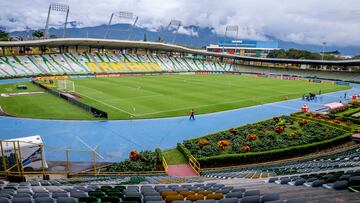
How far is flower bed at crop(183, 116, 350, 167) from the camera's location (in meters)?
21.5

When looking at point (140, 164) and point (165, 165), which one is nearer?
point (140, 164)

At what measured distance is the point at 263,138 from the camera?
79.8 ft

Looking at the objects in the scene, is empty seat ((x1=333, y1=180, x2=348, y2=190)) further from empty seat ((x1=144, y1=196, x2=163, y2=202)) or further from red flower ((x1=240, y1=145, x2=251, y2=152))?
red flower ((x1=240, y1=145, x2=251, y2=152))

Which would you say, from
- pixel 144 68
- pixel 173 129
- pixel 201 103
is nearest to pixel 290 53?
pixel 144 68

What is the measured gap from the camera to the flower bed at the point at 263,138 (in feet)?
70.4

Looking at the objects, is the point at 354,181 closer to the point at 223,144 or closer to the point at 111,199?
the point at 111,199

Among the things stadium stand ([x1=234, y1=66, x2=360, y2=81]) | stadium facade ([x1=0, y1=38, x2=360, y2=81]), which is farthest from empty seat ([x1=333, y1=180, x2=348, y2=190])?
stadium stand ([x1=234, y1=66, x2=360, y2=81])

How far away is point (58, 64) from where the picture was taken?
79.1m

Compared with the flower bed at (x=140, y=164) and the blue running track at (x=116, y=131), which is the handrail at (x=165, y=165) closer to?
the flower bed at (x=140, y=164)

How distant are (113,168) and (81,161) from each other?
3219 millimetres

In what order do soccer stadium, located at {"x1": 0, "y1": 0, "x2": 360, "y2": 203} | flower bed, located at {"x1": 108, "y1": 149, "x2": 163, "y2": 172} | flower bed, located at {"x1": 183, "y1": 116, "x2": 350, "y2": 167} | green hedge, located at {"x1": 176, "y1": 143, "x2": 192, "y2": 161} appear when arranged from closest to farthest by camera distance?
soccer stadium, located at {"x1": 0, "y1": 0, "x2": 360, "y2": 203}
flower bed, located at {"x1": 108, "y1": 149, "x2": 163, "y2": 172}
green hedge, located at {"x1": 176, "y1": 143, "x2": 192, "y2": 161}
flower bed, located at {"x1": 183, "y1": 116, "x2": 350, "y2": 167}

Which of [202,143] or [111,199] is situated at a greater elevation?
[111,199]

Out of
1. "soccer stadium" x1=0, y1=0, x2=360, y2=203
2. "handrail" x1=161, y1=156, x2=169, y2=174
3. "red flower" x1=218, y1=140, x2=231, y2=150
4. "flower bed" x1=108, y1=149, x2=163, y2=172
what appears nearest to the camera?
"soccer stadium" x1=0, y1=0, x2=360, y2=203

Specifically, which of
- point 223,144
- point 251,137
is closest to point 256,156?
point 223,144
